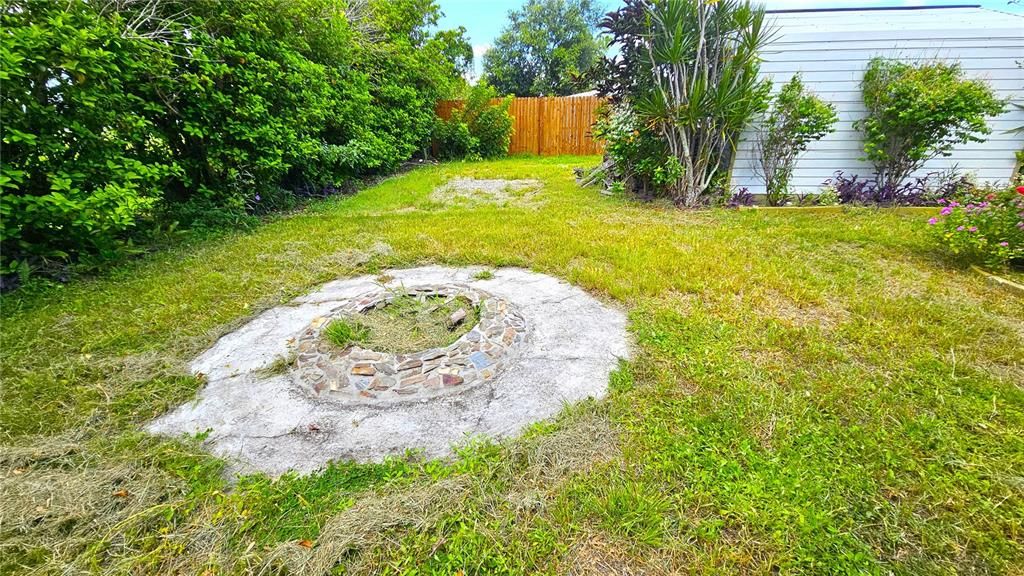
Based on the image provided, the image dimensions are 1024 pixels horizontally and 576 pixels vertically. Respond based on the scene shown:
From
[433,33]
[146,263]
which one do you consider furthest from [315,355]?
[433,33]

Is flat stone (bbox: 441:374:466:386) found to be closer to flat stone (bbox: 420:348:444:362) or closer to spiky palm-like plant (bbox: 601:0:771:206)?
flat stone (bbox: 420:348:444:362)

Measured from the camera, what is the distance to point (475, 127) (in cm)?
1098

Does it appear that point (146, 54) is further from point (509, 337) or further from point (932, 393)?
point (932, 393)

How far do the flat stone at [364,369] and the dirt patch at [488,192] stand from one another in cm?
402

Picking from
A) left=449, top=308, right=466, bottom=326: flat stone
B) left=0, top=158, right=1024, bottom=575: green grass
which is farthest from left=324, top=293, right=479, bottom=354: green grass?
left=0, top=158, right=1024, bottom=575: green grass

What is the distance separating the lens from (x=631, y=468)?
1.41 m

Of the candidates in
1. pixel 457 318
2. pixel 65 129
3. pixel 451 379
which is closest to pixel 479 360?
pixel 451 379

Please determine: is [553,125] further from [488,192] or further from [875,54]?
[875,54]

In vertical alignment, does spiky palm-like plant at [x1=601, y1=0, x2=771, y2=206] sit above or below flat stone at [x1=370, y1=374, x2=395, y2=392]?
above

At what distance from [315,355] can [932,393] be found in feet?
9.42

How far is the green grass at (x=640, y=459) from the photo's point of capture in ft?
3.77

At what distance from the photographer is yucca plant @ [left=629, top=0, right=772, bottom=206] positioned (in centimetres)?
452

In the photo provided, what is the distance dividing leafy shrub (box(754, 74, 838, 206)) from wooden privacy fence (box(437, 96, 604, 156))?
23.3 feet

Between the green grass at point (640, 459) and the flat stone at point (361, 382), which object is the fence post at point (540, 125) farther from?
the flat stone at point (361, 382)
